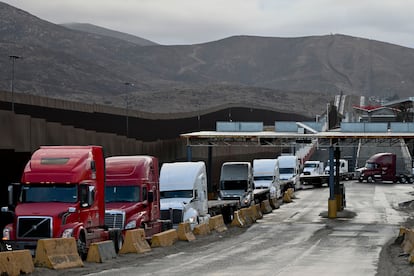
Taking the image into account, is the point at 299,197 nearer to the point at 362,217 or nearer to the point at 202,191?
the point at 362,217

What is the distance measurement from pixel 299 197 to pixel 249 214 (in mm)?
26391

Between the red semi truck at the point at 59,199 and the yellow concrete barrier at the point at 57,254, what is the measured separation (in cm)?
101

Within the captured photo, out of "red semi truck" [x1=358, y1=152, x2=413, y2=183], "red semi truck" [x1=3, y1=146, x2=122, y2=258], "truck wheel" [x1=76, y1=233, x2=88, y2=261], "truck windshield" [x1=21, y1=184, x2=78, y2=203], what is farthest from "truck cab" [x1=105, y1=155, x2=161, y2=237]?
"red semi truck" [x1=358, y1=152, x2=413, y2=183]

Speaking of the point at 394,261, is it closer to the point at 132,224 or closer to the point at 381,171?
the point at 132,224

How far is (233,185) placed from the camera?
58375mm

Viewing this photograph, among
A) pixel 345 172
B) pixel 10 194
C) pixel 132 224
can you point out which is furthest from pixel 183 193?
pixel 345 172

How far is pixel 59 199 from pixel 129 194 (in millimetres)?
5696

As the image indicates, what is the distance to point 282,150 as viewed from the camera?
119188 millimetres

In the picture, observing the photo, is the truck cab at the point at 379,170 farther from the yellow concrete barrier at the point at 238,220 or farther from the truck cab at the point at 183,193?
the truck cab at the point at 183,193

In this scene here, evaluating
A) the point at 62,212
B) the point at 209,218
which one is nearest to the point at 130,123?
the point at 209,218

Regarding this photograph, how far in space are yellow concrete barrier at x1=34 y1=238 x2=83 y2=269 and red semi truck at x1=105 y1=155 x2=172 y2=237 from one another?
5.70 m

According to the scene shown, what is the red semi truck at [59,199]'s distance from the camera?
27188 millimetres

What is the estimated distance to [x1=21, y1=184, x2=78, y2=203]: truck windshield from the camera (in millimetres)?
27953

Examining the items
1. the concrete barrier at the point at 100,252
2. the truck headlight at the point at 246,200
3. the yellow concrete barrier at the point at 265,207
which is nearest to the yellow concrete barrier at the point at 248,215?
the truck headlight at the point at 246,200
